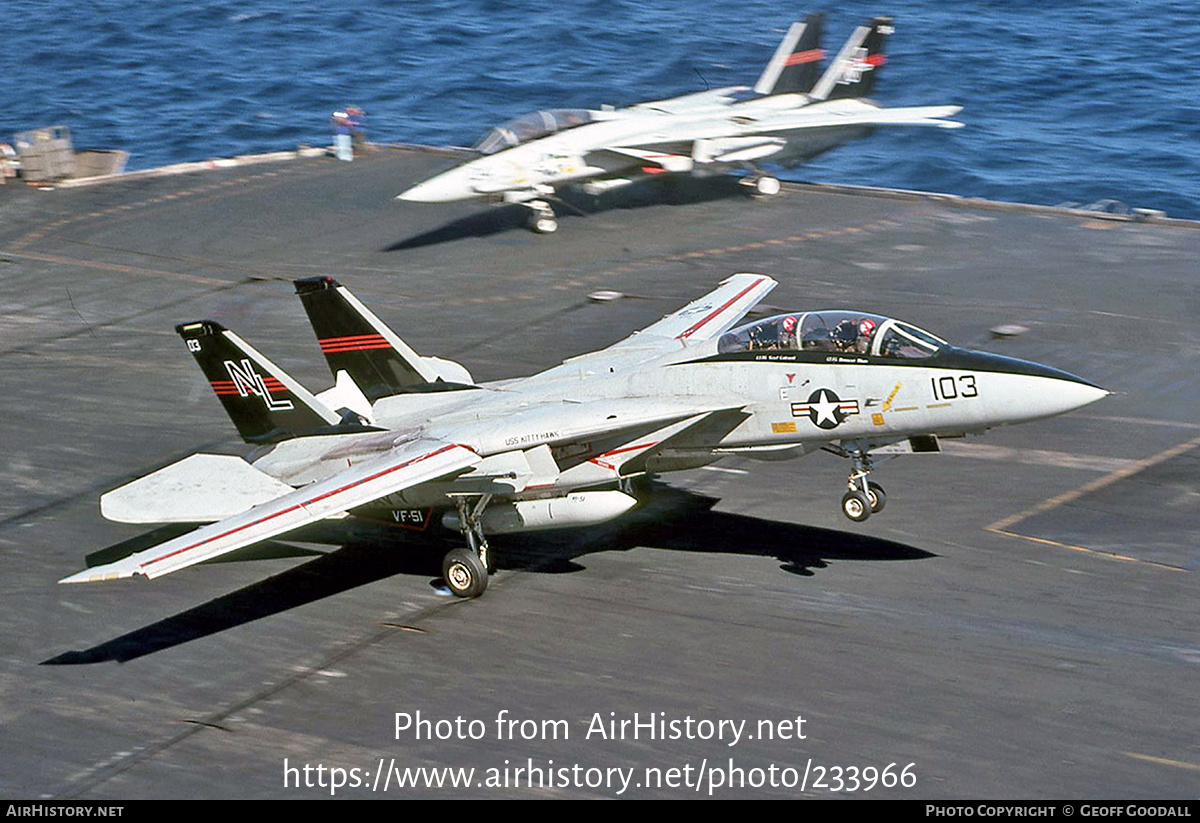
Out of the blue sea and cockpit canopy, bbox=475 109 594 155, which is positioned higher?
cockpit canopy, bbox=475 109 594 155

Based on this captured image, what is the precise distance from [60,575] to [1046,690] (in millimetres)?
14467

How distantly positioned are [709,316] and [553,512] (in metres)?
7.19

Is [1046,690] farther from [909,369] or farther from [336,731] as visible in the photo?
[336,731]

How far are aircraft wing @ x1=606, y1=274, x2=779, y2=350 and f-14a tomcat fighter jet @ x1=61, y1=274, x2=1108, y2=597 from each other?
2770mm

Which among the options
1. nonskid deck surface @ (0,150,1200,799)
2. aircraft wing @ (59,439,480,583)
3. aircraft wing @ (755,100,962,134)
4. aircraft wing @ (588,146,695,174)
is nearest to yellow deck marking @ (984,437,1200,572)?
nonskid deck surface @ (0,150,1200,799)

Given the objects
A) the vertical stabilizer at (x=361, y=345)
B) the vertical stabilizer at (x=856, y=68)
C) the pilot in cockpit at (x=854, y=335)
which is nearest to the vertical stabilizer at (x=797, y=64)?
the vertical stabilizer at (x=856, y=68)

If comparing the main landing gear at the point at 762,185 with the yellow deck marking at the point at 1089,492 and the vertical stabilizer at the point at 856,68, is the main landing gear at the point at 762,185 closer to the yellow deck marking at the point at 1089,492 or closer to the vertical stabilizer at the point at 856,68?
the vertical stabilizer at the point at 856,68

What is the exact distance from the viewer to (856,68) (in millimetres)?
48344

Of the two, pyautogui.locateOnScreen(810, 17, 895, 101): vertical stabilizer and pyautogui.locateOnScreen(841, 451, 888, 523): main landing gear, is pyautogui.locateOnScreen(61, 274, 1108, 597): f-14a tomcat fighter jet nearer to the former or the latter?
pyautogui.locateOnScreen(841, 451, 888, 523): main landing gear

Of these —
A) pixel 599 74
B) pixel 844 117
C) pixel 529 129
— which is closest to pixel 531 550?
pixel 529 129

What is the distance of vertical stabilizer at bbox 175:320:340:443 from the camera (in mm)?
22812

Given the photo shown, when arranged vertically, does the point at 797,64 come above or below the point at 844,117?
above

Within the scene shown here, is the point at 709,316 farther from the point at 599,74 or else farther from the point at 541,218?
the point at 599,74

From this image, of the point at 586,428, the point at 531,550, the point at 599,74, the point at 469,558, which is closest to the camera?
the point at 586,428
